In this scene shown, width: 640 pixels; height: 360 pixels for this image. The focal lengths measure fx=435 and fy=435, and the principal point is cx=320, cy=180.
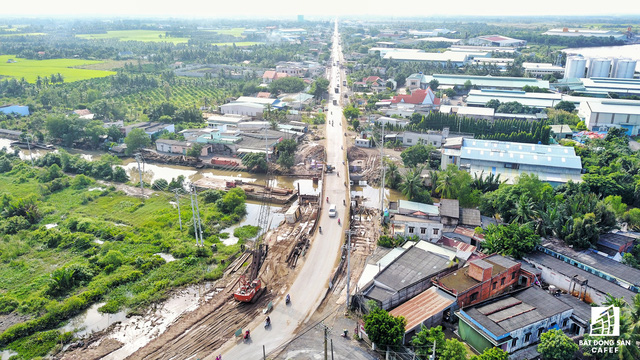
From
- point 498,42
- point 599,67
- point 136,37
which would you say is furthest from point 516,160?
point 136,37

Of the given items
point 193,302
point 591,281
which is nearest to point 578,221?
point 591,281

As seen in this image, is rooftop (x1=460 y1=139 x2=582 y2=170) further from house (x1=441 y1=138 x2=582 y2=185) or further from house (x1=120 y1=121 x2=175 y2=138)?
house (x1=120 y1=121 x2=175 y2=138)

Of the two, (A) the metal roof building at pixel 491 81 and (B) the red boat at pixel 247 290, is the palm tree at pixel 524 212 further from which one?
(A) the metal roof building at pixel 491 81

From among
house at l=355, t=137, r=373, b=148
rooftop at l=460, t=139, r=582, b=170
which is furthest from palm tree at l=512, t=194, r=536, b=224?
house at l=355, t=137, r=373, b=148

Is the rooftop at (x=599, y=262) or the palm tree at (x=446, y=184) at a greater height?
the palm tree at (x=446, y=184)

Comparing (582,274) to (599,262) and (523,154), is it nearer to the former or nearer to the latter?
(599,262)

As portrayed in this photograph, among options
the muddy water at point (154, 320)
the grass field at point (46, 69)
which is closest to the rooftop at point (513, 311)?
the muddy water at point (154, 320)
